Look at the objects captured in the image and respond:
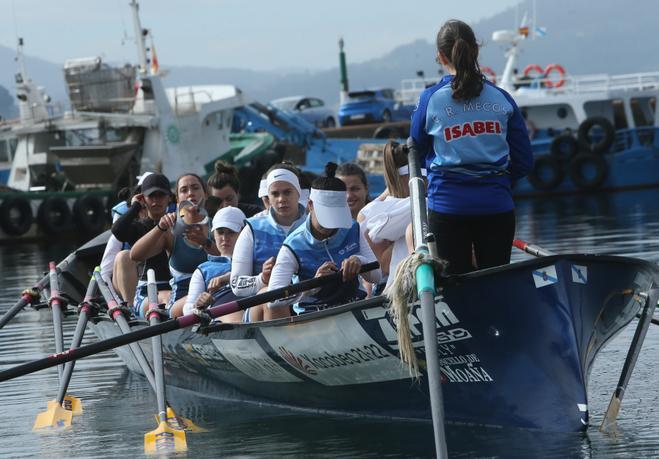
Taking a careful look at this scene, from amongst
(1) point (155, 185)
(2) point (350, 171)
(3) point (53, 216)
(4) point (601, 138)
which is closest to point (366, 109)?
(4) point (601, 138)

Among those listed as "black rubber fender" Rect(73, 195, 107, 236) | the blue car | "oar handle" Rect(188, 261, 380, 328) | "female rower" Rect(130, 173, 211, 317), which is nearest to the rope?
"oar handle" Rect(188, 261, 380, 328)

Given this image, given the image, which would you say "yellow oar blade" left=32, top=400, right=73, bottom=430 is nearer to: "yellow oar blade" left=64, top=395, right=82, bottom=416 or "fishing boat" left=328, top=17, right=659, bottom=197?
"yellow oar blade" left=64, top=395, right=82, bottom=416

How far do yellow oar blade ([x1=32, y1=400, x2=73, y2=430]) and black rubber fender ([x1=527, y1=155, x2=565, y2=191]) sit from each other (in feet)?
85.8

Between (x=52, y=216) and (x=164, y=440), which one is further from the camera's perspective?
(x=52, y=216)

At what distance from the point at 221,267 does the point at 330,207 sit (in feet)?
5.65

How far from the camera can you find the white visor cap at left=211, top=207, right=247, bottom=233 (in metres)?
9.62

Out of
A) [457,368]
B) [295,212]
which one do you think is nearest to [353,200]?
[295,212]

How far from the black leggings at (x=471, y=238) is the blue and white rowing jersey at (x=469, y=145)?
0.17 ft

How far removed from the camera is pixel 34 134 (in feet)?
121

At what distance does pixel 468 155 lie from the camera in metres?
7.23

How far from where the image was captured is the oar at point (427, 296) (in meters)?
6.45

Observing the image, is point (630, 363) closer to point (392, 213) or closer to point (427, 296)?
point (427, 296)

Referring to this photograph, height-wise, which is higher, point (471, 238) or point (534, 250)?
point (471, 238)

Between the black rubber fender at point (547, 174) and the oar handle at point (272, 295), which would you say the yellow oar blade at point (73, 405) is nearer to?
the oar handle at point (272, 295)
